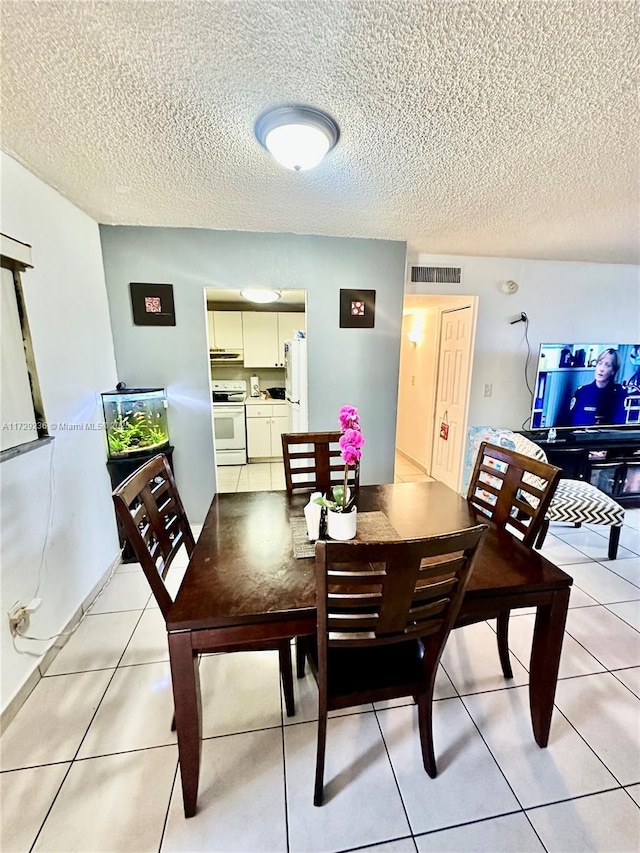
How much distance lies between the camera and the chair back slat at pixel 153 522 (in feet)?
3.67

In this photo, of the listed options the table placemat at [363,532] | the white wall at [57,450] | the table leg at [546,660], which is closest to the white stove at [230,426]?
the white wall at [57,450]

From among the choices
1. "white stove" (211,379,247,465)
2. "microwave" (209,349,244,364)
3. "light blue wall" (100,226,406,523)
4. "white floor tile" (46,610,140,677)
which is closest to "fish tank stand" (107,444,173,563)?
"light blue wall" (100,226,406,523)

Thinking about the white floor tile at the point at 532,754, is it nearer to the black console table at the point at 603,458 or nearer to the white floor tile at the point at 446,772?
the white floor tile at the point at 446,772

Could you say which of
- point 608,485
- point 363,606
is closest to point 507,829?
point 363,606

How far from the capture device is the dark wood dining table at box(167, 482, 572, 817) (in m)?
1.00

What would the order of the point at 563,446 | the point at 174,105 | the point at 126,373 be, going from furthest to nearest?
1. the point at 563,446
2. the point at 126,373
3. the point at 174,105

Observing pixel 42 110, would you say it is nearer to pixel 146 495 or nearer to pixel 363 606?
pixel 146 495

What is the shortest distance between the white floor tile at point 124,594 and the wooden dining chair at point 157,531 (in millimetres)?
902

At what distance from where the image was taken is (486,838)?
1.07 m

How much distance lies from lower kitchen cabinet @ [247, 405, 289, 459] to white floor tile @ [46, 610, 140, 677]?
3032 mm

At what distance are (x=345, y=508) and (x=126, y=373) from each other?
2.28 metres

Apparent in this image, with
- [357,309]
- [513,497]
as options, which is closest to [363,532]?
[513,497]

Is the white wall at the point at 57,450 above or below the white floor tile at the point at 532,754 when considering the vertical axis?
above

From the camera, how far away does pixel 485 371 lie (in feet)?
11.7
